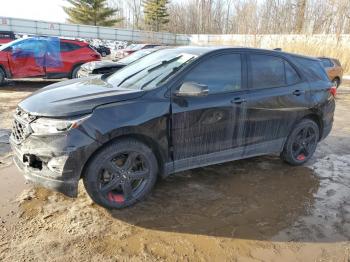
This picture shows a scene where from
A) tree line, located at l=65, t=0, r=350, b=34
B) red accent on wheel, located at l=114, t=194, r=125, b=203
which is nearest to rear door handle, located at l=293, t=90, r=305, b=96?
red accent on wheel, located at l=114, t=194, r=125, b=203

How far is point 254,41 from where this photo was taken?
31219 millimetres

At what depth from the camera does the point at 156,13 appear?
54000 millimetres

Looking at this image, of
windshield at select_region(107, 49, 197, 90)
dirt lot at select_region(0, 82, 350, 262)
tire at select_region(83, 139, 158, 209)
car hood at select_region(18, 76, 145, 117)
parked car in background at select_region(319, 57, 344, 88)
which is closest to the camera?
dirt lot at select_region(0, 82, 350, 262)

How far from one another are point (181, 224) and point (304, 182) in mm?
2156

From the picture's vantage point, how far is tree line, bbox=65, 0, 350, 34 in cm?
2841

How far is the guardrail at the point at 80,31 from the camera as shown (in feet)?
124

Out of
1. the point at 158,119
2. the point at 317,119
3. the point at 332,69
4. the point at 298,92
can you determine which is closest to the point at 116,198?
the point at 158,119

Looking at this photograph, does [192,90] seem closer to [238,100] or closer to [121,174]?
[238,100]

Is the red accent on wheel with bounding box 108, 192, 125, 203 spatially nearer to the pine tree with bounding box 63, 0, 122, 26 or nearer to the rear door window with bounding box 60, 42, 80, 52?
the rear door window with bounding box 60, 42, 80, 52

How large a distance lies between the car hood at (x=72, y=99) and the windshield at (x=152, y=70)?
0.23m

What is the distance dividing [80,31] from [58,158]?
41167 millimetres

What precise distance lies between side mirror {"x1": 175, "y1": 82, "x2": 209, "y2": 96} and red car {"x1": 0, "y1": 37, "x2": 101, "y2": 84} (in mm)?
9765

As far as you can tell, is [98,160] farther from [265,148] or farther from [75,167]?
[265,148]

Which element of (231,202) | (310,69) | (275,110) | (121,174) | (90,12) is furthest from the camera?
(90,12)
